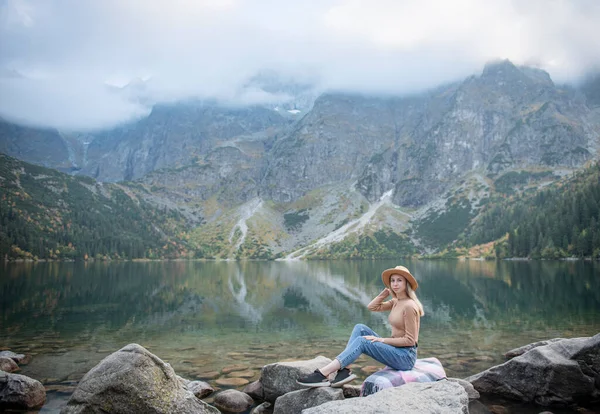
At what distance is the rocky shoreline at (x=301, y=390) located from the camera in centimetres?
851

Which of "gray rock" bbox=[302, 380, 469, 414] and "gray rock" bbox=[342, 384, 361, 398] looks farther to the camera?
"gray rock" bbox=[342, 384, 361, 398]

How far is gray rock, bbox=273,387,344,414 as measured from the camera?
1068cm

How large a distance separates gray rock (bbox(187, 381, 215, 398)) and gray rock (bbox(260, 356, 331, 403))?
8.06ft

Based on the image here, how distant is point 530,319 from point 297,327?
18508mm

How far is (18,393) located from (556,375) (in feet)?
57.9

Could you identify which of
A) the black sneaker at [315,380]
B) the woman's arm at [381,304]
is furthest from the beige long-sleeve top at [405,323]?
the black sneaker at [315,380]

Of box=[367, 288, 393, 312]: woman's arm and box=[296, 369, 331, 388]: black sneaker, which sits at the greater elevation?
box=[367, 288, 393, 312]: woman's arm

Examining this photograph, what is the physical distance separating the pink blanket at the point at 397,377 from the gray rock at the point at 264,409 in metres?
4.14

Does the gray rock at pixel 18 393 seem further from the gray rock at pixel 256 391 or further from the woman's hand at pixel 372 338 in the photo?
the woman's hand at pixel 372 338

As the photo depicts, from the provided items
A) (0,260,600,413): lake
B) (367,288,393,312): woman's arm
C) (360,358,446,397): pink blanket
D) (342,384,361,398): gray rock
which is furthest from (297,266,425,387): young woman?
(0,260,600,413): lake

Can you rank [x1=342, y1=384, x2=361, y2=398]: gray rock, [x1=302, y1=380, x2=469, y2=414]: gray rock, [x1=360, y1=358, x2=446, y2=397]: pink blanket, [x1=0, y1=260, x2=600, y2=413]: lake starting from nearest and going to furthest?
[x1=302, y1=380, x2=469, y2=414]: gray rock < [x1=360, y1=358, x2=446, y2=397]: pink blanket < [x1=342, y1=384, x2=361, y2=398]: gray rock < [x1=0, y1=260, x2=600, y2=413]: lake

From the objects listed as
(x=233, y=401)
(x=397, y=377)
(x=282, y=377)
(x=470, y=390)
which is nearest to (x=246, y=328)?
(x=233, y=401)

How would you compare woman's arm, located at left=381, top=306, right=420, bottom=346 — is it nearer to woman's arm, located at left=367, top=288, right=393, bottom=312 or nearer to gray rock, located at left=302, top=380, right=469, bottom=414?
woman's arm, located at left=367, top=288, right=393, bottom=312

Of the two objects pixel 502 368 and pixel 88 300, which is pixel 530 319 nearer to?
pixel 502 368
